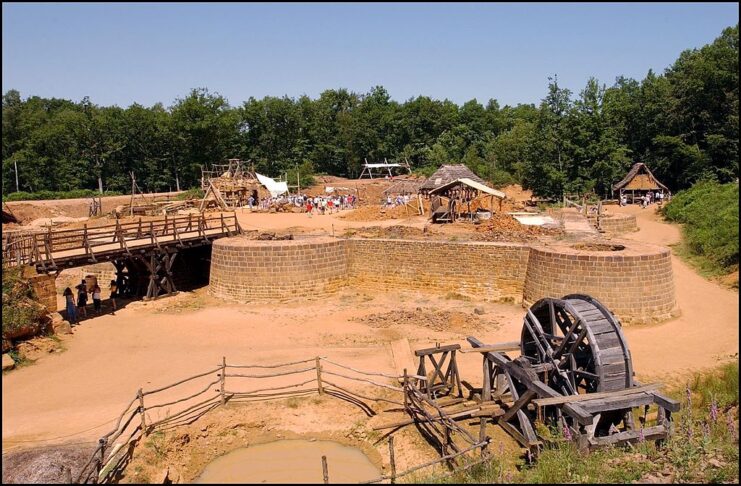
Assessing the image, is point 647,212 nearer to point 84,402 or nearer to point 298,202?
point 298,202

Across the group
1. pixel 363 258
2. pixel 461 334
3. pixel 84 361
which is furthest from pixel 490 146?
pixel 84 361

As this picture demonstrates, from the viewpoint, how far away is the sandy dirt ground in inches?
404

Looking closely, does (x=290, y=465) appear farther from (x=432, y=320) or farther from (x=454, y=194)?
(x=454, y=194)

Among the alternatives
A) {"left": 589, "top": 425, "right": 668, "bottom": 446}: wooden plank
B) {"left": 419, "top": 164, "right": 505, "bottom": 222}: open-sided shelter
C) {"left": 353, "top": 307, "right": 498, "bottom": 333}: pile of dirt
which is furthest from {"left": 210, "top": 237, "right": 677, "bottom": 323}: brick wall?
{"left": 589, "top": 425, "right": 668, "bottom": 446}: wooden plank

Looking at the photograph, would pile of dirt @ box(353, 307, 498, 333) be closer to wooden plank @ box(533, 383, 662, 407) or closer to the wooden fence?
the wooden fence

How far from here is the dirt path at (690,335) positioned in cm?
1178

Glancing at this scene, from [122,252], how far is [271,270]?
4.54 m

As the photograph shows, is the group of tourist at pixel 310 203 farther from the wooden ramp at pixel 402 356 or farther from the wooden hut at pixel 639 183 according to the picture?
the wooden ramp at pixel 402 356

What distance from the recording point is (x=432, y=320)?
15.4 m

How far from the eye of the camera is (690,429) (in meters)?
7.34

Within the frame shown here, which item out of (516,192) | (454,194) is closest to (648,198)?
(516,192)

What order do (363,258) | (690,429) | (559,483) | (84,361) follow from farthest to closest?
(363,258) → (84,361) → (690,429) → (559,483)

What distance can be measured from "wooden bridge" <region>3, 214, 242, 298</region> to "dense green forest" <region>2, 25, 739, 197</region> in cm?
2354

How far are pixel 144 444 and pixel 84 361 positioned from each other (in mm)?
4845
